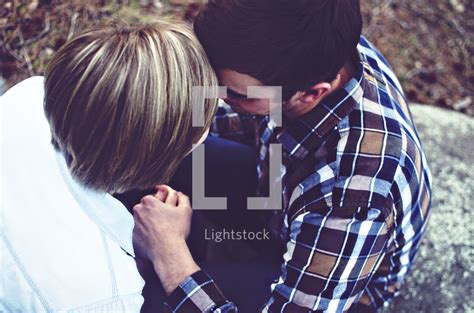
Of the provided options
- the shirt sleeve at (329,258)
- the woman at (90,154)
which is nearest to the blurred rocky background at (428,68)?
the shirt sleeve at (329,258)

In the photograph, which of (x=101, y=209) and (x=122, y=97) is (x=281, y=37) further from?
(x=101, y=209)

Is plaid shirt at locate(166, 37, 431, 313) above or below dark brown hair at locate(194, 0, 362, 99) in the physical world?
below

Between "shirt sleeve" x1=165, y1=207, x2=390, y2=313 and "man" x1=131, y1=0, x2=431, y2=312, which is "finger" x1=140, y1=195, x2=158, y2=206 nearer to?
"man" x1=131, y1=0, x2=431, y2=312

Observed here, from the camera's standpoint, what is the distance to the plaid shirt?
144 centimetres

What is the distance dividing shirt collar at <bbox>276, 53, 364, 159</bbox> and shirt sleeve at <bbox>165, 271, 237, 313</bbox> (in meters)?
0.47

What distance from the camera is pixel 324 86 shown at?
1501 mm

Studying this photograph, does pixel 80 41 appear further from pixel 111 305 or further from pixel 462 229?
pixel 462 229

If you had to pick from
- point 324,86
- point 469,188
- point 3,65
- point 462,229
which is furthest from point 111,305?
point 469,188

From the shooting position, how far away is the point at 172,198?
6.17 ft

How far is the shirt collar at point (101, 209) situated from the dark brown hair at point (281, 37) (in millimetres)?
459

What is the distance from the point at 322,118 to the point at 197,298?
2.11ft

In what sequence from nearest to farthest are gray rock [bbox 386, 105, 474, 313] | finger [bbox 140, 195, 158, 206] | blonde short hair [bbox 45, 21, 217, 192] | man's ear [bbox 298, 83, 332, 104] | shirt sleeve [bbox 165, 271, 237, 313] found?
blonde short hair [bbox 45, 21, 217, 192] → man's ear [bbox 298, 83, 332, 104] → shirt sleeve [bbox 165, 271, 237, 313] → finger [bbox 140, 195, 158, 206] → gray rock [bbox 386, 105, 474, 313]
